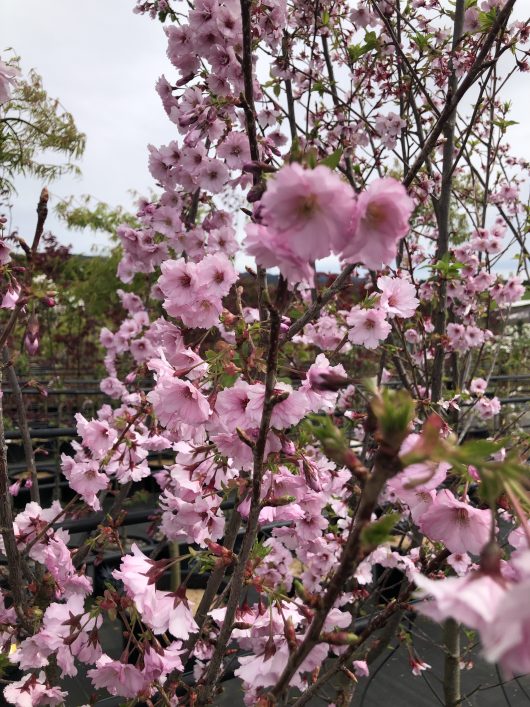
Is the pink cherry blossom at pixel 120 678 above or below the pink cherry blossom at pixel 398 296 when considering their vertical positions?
below

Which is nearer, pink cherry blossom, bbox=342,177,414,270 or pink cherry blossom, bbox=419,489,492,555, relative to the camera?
pink cherry blossom, bbox=342,177,414,270

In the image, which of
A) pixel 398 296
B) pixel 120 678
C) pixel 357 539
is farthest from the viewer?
pixel 398 296

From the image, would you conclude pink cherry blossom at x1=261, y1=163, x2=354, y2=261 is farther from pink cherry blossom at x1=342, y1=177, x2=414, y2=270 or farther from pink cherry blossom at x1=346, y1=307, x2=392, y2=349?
pink cherry blossom at x1=346, y1=307, x2=392, y2=349

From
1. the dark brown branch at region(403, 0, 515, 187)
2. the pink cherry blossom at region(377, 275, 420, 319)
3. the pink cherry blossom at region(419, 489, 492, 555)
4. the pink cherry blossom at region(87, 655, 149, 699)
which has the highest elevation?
the dark brown branch at region(403, 0, 515, 187)

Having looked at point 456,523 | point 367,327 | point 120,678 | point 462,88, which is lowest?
point 120,678

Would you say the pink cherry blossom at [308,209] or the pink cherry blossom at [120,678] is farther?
the pink cherry blossom at [120,678]

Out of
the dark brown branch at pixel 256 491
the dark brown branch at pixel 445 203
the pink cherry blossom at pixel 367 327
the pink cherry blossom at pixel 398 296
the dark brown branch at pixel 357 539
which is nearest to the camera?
the dark brown branch at pixel 357 539

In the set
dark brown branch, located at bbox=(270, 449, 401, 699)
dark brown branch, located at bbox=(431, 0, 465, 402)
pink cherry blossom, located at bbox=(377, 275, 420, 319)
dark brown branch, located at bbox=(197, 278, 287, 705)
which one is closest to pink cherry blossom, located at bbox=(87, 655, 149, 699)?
dark brown branch, located at bbox=(197, 278, 287, 705)

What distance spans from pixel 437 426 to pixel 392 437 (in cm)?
4

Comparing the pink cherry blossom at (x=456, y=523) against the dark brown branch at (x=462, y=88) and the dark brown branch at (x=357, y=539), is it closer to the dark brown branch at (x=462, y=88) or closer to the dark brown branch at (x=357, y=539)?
the dark brown branch at (x=357, y=539)

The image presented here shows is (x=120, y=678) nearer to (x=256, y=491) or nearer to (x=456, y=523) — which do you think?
(x=256, y=491)

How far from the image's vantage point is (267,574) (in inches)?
98.8

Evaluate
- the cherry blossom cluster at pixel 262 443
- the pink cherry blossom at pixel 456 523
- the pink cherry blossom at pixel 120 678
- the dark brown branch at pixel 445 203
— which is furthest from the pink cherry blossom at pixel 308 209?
the dark brown branch at pixel 445 203

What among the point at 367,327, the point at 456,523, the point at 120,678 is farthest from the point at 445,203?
the point at 120,678
